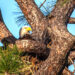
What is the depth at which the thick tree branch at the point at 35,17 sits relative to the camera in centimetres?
384

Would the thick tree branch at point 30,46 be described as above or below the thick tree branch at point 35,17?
below

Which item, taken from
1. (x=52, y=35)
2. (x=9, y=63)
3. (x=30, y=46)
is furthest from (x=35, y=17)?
(x=9, y=63)

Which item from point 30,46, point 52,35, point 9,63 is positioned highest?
point 52,35

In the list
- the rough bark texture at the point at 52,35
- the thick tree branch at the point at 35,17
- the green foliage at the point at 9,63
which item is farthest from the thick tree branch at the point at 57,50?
the thick tree branch at the point at 35,17

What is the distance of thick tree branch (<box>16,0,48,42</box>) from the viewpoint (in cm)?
384

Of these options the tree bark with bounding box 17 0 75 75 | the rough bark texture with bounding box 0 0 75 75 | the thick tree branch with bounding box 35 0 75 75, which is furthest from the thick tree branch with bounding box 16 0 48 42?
the thick tree branch with bounding box 35 0 75 75

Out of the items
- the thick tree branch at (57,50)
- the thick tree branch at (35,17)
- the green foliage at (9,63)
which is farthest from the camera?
the thick tree branch at (35,17)

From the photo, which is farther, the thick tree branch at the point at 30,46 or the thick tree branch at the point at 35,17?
the thick tree branch at the point at 35,17

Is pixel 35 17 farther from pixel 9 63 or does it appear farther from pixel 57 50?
pixel 9 63

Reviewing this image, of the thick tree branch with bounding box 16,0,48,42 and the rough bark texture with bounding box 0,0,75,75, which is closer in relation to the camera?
the rough bark texture with bounding box 0,0,75,75

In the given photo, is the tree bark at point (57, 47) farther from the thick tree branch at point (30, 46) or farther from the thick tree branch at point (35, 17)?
the thick tree branch at point (35, 17)

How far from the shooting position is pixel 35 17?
12.7 feet

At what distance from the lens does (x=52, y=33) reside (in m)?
3.16

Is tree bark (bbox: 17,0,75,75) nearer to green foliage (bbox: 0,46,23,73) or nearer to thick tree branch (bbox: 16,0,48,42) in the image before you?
green foliage (bbox: 0,46,23,73)
